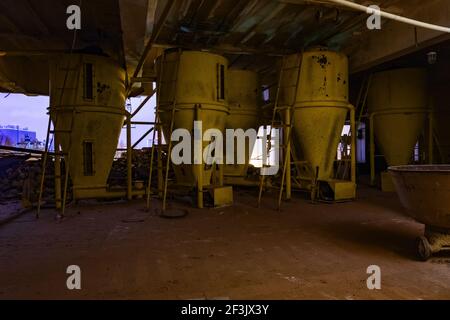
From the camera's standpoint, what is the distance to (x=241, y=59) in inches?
408

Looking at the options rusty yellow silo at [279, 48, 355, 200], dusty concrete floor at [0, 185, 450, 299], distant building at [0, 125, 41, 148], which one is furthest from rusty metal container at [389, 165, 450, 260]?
distant building at [0, 125, 41, 148]

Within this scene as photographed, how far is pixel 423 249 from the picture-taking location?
130 inches

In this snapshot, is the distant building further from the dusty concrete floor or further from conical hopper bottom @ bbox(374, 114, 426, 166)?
conical hopper bottom @ bbox(374, 114, 426, 166)

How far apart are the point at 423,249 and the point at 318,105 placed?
437 centimetres

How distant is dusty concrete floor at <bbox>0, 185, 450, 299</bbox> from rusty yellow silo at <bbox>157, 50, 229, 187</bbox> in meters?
1.89

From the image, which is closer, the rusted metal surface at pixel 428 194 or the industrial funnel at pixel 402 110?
the rusted metal surface at pixel 428 194

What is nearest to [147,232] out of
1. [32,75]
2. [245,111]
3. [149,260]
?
[149,260]

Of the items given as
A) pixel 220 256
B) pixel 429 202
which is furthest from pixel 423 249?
pixel 220 256

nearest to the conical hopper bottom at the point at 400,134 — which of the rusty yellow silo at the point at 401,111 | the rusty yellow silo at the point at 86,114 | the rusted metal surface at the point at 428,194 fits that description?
the rusty yellow silo at the point at 401,111

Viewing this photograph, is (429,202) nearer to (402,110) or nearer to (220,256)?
(220,256)

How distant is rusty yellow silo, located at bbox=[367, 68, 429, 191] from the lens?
8.45 metres

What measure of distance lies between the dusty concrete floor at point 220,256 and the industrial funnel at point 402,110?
11.2 feet

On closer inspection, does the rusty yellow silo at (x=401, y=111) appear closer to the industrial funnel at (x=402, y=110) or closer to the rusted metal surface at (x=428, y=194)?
the industrial funnel at (x=402, y=110)

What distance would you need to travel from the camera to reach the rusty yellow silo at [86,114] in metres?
6.76
